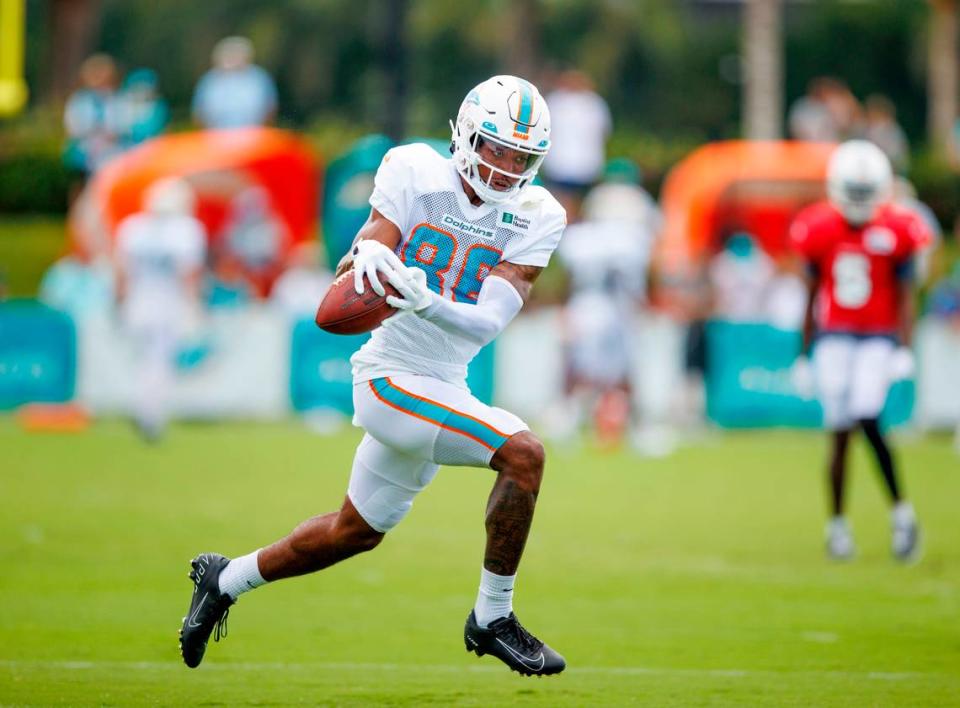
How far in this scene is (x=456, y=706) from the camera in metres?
5.97

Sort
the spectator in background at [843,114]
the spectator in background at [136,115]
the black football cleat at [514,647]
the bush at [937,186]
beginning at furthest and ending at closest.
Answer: the bush at [937,186], the spectator in background at [843,114], the spectator in background at [136,115], the black football cleat at [514,647]

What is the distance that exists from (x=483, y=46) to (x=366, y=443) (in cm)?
3094

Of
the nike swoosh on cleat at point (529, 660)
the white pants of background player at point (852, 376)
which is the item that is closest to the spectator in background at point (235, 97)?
the white pants of background player at point (852, 376)

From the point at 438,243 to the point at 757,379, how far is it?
1155 centimetres

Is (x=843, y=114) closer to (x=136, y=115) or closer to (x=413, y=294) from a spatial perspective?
(x=136, y=115)

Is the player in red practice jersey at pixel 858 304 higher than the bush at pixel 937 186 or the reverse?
higher

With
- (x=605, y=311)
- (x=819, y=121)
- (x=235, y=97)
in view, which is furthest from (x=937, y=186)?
(x=605, y=311)

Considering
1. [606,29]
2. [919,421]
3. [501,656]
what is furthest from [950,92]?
[501,656]

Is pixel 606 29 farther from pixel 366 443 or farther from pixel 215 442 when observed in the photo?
pixel 366 443

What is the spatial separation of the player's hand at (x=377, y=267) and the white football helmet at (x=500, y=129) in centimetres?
52

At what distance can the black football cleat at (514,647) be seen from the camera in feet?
19.1

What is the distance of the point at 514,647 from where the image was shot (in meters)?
5.86

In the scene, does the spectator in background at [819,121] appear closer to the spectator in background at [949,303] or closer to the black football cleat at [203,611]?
the spectator in background at [949,303]

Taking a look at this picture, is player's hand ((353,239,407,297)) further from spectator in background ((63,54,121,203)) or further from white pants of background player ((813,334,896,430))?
spectator in background ((63,54,121,203))
